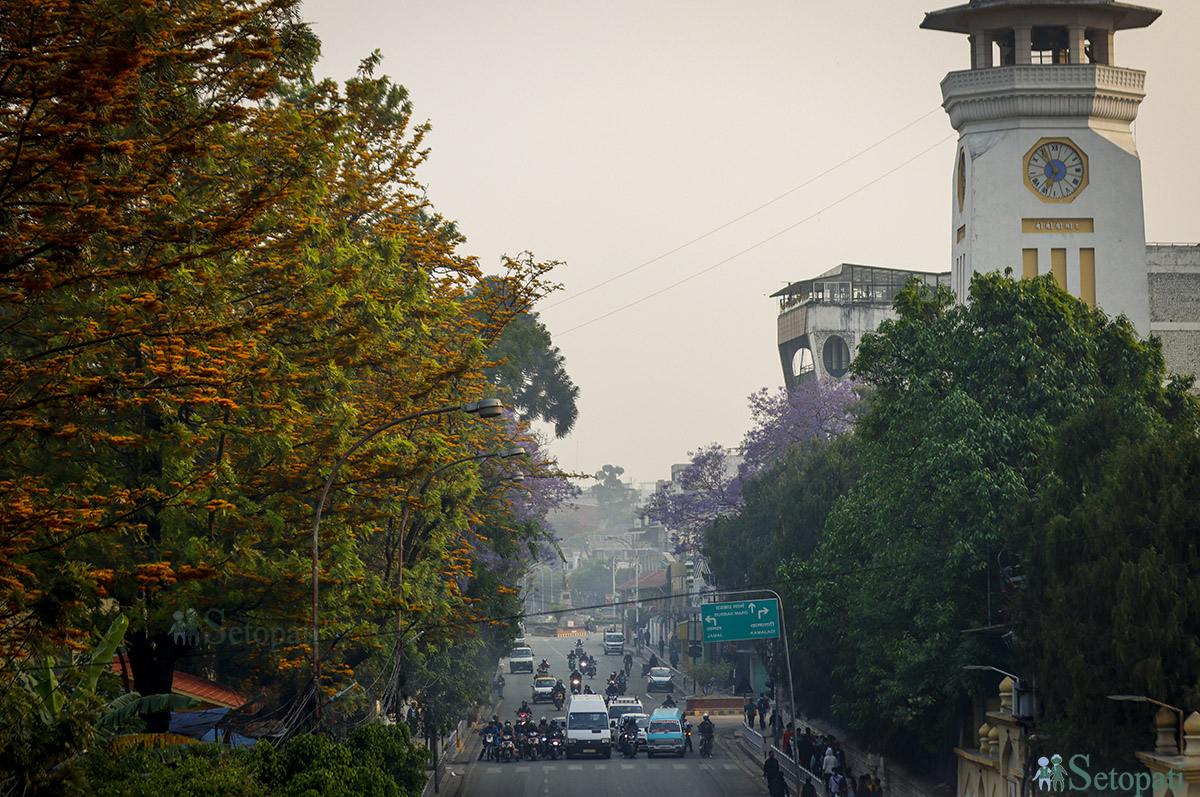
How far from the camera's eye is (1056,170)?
162 feet

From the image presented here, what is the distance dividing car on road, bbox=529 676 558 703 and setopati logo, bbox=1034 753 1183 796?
46332 millimetres

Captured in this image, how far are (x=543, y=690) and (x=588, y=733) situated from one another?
2225cm

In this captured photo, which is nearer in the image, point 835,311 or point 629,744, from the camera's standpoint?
point 629,744

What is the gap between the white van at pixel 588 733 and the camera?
4850 cm

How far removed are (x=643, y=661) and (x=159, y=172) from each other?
95.3 metres

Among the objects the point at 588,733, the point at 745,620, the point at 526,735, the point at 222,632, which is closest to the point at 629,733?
the point at 588,733

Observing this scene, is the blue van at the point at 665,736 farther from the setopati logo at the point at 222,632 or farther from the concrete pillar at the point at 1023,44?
the concrete pillar at the point at 1023,44

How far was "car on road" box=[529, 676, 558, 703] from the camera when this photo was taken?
230 feet

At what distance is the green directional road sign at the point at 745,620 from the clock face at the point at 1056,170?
59.6 ft

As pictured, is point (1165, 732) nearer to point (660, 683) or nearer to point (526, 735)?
point (526, 735)

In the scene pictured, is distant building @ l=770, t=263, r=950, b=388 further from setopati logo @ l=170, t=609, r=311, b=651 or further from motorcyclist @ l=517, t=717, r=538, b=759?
setopati logo @ l=170, t=609, r=311, b=651

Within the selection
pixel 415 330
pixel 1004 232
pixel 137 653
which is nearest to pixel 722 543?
pixel 1004 232

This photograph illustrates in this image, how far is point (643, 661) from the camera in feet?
344

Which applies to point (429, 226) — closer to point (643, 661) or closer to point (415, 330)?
point (415, 330)
